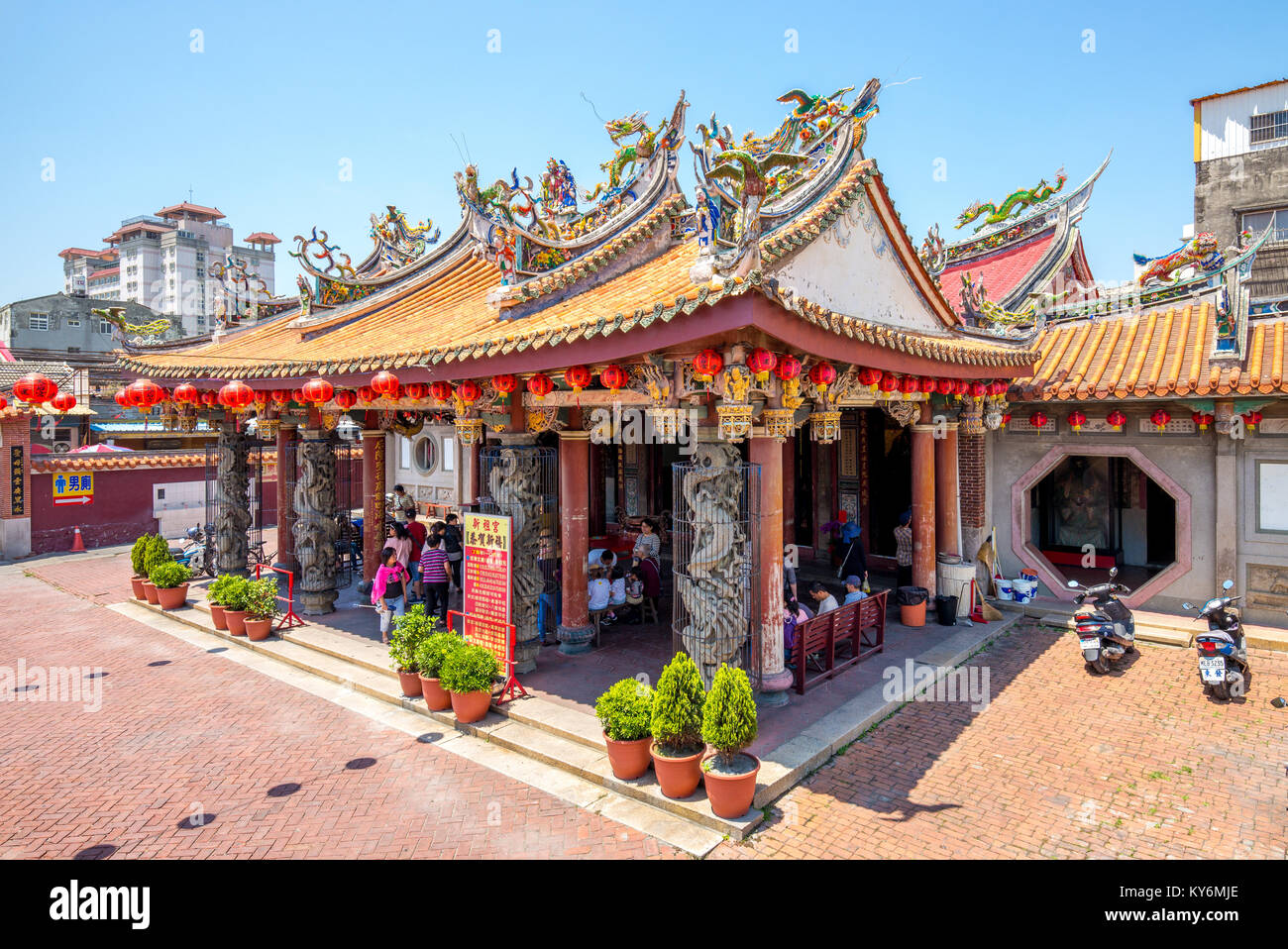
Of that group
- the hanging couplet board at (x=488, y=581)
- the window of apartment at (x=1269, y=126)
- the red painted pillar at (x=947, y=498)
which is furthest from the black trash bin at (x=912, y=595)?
the window of apartment at (x=1269, y=126)

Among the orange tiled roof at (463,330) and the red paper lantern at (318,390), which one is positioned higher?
the orange tiled roof at (463,330)

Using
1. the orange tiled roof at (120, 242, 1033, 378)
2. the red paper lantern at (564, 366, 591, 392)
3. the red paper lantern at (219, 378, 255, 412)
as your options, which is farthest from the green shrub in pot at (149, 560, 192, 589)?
the red paper lantern at (564, 366, 591, 392)

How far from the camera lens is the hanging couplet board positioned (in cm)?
843

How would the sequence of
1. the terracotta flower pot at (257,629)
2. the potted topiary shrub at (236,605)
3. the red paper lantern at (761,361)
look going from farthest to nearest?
the potted topiary shrub at (236,605) → the terracotta flower pot at (257,629) → the red paper lantern at (761,361)

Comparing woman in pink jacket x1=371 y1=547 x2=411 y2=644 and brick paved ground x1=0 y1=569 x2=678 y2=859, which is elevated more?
woman in pink jacket x1=371 y1=547 x2=411 y2=644

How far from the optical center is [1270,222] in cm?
2283

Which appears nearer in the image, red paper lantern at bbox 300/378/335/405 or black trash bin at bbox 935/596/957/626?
red paper lantern at bbox 300/378/335/405

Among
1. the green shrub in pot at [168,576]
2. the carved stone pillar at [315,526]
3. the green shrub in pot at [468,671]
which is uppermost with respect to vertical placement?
the carved stone pillar at [315,526]

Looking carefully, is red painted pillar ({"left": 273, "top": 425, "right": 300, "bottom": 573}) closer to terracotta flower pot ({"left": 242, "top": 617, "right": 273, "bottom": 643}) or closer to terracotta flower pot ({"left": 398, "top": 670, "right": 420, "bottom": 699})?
terracotta flower pot ({"left": 242, "top": 617, "right": 273, "bottom": 643})

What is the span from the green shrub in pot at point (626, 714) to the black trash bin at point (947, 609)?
6499mm

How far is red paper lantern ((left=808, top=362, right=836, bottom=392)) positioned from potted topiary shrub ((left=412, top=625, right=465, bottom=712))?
4.84 meters

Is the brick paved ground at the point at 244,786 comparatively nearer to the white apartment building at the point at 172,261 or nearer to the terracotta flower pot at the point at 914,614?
the terracotta flower pot at the point at 914,614

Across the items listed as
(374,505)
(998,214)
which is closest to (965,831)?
(374,505)

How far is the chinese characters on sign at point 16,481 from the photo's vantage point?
18.7 metres
